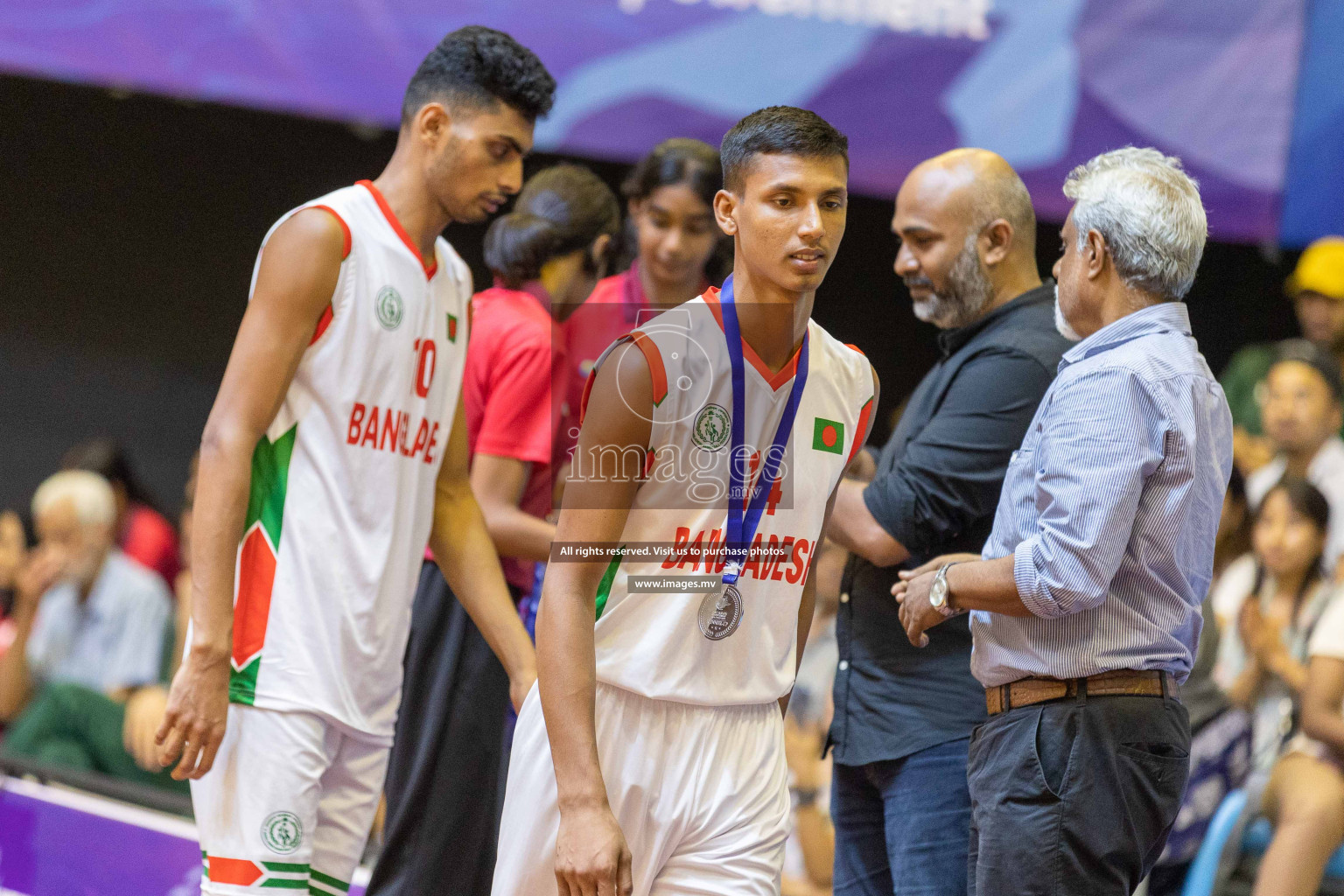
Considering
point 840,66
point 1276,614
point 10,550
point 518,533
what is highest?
point 840,66

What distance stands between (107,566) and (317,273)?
161 inches

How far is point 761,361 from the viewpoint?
2.06m

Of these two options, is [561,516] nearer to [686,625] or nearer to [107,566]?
[686,625]

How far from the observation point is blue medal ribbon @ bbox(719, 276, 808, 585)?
2.03 metres

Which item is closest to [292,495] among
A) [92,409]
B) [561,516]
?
[561,516]

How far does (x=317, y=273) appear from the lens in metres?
2.38

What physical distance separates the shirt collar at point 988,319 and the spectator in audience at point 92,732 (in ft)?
11.4

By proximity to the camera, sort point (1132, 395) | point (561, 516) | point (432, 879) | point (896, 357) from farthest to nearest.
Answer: point (896, 357) < point (432, 879) < point (1132, 395) < point (561, 516)

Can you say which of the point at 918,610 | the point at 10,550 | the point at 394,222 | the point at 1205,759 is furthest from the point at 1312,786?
the point at 10,550

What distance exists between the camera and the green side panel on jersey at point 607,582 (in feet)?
6.61

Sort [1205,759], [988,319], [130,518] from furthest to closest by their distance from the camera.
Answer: [130,518], [1205,759], [988,319]

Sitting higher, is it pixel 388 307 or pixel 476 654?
pixel 388 307

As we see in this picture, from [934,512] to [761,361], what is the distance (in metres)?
0.72

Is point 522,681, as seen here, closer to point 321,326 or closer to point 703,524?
point 703,524
